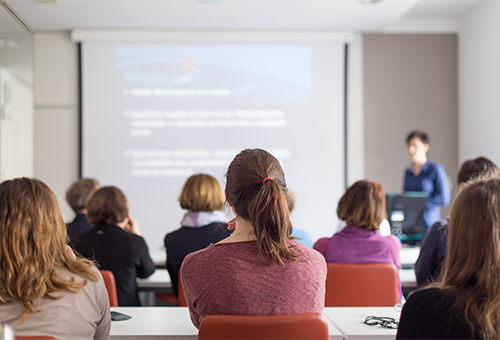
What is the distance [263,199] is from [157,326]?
25.4 inches

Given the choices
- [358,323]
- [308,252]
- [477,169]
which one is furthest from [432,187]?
[308,252]

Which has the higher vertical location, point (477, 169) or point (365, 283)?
point (477, 169)

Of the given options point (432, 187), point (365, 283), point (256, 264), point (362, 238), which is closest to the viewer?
point (256, 264)

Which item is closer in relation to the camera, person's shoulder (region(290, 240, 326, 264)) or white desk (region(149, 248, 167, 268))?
person's shoulder (region(290, 240, 326, 264))

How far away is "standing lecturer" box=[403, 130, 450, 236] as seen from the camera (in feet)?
13.7

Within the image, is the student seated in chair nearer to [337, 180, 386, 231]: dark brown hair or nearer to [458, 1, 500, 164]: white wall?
[337, 180, 386, 231]: dark brown hair

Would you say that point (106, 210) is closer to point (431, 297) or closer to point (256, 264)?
point (256, 264)

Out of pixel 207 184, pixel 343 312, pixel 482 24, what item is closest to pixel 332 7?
pixel 482 24

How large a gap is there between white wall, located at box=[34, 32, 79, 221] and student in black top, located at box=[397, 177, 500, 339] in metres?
4.64

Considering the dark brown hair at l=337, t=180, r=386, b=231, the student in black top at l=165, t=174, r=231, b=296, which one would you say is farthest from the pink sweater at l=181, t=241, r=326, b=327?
the dark brown hair at l=337, t=180, r=386, b=231

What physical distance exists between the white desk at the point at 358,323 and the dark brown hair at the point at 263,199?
1.38 ft

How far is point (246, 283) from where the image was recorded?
3.92ft

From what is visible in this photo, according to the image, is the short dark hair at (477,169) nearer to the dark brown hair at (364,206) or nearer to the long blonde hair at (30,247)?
the dark brown hair at (364,206)

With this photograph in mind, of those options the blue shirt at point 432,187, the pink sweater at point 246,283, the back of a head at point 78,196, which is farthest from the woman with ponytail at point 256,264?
the blue shirt at point 432,187
